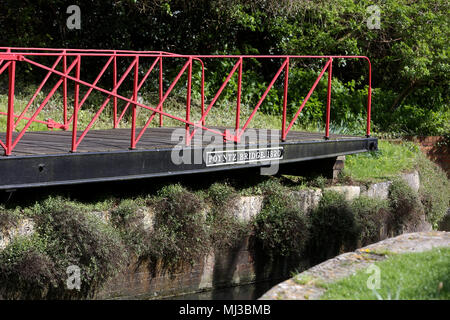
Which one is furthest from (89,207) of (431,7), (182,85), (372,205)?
(431,7)

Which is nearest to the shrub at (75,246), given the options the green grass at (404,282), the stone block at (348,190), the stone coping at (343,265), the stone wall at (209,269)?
the stone wall at (209,269)

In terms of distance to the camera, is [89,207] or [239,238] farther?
[239,238]

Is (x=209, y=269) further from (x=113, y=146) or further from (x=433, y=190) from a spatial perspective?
(x=433, y=190)

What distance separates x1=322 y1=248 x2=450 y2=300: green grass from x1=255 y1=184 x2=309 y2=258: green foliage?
2876 millimetres

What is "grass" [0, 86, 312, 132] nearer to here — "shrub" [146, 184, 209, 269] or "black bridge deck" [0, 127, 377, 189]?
"black bridge deck" [0, 127, 377, 189]

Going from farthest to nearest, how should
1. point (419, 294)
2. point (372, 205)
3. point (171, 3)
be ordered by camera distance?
point (171, 3) < point (372, 205) < point (419, 294)

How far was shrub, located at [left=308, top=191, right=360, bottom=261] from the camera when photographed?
988 cm

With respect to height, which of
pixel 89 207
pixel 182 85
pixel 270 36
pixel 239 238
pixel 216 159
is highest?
pixel 270 36

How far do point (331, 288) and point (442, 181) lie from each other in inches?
387

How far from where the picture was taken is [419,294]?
536 cm

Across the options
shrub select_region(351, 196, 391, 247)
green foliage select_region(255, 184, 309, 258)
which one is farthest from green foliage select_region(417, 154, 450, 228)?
green foliage select_region(255, 184, 309, 258)

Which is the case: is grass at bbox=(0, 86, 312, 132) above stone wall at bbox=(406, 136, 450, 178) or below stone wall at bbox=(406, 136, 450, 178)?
above

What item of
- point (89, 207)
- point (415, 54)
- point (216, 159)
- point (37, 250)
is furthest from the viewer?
point (415, 54)

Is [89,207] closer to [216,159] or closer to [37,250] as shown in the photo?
[37,250]
